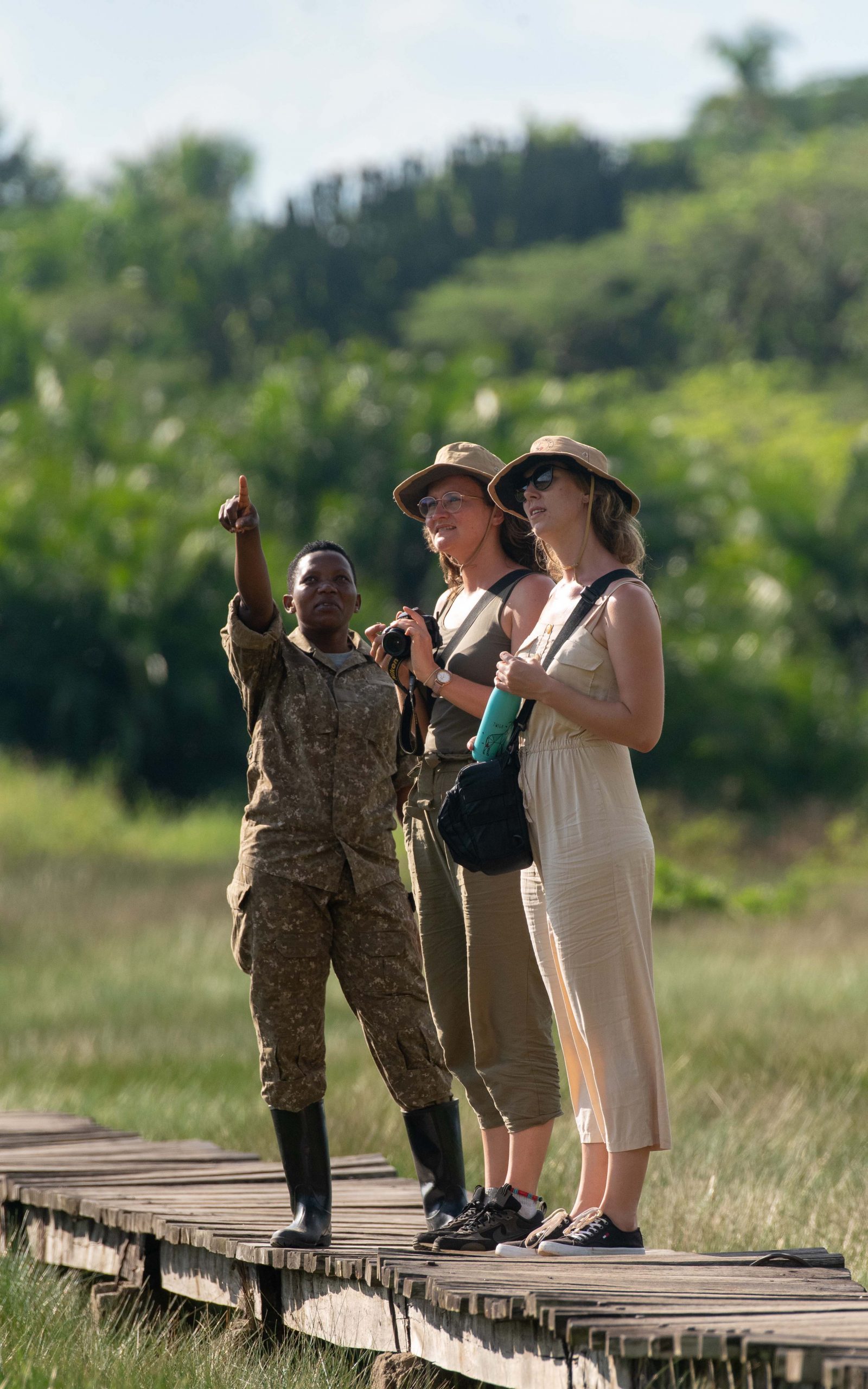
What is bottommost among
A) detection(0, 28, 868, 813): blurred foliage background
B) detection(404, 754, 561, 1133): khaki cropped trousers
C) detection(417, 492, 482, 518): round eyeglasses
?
detection(404, 754, 561, 1133): khaki cropped trousers

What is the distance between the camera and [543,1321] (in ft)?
10.9

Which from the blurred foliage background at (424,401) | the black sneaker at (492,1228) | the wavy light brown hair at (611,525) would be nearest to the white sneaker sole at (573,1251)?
the black sneaker at (492,1228)

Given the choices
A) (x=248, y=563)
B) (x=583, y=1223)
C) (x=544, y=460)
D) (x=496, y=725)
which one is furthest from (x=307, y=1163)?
(x=544, y=460)

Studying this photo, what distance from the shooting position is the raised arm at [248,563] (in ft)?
14.1

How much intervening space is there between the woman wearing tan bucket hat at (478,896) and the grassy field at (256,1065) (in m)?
0.66

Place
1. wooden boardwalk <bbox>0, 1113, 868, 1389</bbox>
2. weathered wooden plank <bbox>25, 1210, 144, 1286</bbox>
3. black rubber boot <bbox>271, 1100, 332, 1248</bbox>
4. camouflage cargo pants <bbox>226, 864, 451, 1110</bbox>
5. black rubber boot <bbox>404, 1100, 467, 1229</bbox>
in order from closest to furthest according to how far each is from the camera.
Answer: wooden boardwalk <bbox>0, 1113, 868, 1389</bbox> < camouflage cargo pants <bbox>226, 864, 451, 1110</bbox> < black rubber boot <bbox>271, 1100, 332, 1248</bbox> < black rubber boot <bbox>404, 1100, 467, 1229</bbox> < weathered wooden plank <bbox>25, 1210, 144, 1286</bbox>

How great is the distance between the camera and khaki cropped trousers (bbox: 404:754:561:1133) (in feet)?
14.3

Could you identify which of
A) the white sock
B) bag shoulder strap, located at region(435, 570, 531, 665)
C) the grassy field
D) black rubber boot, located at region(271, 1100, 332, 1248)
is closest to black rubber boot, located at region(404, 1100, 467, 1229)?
black rubber boot, located at region(271, 1100, 332, 1248)

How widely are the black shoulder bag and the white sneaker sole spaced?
879 millimetres

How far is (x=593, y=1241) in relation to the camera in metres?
4.02

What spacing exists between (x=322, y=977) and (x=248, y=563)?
1.12m

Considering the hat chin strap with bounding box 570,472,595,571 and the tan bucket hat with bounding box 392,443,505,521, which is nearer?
the hat chin strap with bounding box 570,472,595,571

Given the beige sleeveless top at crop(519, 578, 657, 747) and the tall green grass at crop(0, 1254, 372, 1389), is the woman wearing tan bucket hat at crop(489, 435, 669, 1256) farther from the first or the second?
the tall green grass at crop(0, 1254, 372, 1389)

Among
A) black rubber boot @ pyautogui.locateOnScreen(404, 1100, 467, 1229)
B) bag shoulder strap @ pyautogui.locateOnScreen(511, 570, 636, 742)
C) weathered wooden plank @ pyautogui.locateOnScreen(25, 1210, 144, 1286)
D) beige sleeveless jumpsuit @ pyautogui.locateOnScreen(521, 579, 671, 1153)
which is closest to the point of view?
beige sleeveless jumpsuit @ pyautogui.locateOnScreen(521, 579, 671, 1153)
